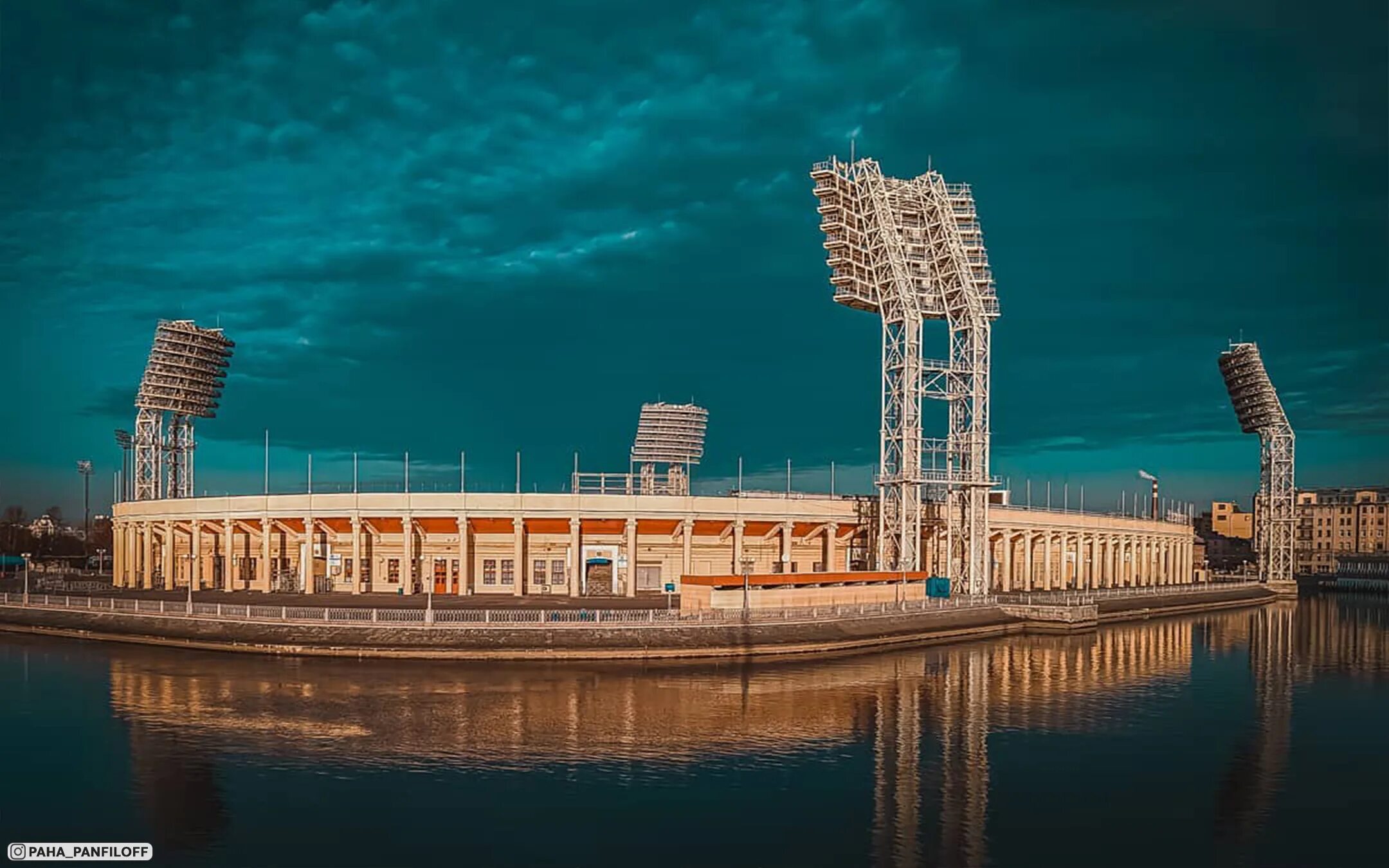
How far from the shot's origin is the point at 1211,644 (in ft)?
251

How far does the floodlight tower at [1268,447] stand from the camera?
13550cm

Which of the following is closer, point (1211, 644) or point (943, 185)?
point (1211, 644)

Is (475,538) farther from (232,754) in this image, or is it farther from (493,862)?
(493,862)

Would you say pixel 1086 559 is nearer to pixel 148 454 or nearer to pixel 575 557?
pixel 575 557

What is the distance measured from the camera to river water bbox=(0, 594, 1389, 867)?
27453 mm

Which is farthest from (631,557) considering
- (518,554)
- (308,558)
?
(308,558)

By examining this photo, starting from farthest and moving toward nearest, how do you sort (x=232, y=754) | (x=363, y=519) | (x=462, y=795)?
1. (x=363, y=519)
2. (x=232, y=754)
3. (x=462, y=795)

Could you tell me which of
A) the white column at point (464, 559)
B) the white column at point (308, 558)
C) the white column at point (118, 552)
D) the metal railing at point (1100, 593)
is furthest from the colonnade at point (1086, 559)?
the white column at point (118, 552)

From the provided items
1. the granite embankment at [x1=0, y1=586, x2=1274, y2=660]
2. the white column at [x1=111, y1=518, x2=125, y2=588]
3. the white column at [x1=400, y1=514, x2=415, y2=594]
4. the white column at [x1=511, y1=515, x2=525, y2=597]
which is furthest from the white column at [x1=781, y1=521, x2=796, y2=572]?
the white column at [x1=111, y1=518, x2=125, y2=588]

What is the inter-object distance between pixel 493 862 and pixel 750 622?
3637 centimetres

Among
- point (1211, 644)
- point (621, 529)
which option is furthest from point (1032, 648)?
point (621, 529)

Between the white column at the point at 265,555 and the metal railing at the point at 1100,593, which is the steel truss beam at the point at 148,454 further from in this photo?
the metal railing at the point at 1100,593

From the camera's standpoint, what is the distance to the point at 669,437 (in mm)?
134125

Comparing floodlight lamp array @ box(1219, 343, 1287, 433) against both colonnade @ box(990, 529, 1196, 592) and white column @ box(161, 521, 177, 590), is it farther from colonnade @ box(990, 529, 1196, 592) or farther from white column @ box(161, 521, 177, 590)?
white column @ box(161, 521, 177, 590)
